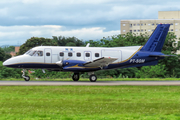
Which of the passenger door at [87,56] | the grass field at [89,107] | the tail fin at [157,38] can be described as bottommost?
the grass field at [89,107]

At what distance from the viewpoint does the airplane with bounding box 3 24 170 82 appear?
29812mm

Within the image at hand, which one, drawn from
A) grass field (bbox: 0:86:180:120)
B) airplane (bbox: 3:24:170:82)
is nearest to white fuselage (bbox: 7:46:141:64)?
airplane (bbox: 3:24:170:82)

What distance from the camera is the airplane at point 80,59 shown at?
29.8 metres

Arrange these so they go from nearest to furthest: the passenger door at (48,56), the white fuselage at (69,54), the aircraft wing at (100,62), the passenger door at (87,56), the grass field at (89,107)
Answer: the grass field at (89,107) → the aircraft wing at (100,62) → the white fuselage at (69,54) → the passenger door at (48,56) → the passenger door at (87,56)

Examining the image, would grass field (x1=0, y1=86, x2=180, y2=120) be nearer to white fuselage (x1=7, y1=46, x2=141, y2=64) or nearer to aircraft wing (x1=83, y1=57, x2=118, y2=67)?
aircraft wing (x1=83, y1=57, x2=118, y2=67)

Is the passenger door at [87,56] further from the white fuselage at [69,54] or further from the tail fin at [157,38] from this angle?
the tail fin at [157,38]

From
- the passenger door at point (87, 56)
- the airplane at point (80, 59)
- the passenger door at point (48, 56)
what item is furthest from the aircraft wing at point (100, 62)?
the passenger door at point (48, 56)

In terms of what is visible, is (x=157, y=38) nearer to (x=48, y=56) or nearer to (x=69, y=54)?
(x=69, y=54)

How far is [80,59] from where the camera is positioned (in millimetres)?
30812

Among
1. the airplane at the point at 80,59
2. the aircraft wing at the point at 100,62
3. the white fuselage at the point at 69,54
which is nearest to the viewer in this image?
the aircraft wing at the point at 100,62

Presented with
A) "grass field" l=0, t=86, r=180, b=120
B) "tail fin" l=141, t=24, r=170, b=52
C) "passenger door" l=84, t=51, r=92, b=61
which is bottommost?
"grass field" l=0, t=86, r=180, b=120

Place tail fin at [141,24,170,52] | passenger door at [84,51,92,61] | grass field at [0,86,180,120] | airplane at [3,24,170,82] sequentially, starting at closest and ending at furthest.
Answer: grass field at [0,86,180,120], airplane at [3,24,170,82], passenger door at [84,51,92,61], tail fin at [141,24,170,52]

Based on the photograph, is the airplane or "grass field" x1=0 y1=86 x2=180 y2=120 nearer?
"grass field" x1=0 y1=86 x2=180 y2=120

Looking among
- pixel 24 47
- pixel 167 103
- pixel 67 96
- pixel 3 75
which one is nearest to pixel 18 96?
pixel 67 96
